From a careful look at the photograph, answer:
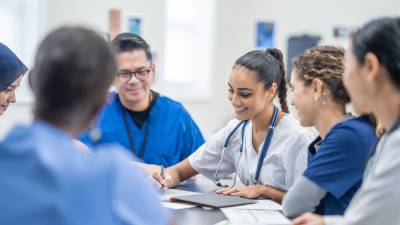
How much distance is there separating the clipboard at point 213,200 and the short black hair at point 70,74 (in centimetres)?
90

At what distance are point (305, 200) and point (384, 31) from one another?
59 cm

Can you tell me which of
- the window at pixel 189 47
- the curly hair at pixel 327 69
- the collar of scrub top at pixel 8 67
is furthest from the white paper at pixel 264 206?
the window at pixel 189 47

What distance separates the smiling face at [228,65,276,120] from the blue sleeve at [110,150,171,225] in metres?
1.13

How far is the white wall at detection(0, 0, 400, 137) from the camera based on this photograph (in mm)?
4371

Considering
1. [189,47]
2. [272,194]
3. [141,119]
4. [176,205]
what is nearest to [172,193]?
[176,205]

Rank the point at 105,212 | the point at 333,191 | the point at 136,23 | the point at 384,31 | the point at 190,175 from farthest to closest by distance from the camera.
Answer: the point at 136,23, the point at 190,175, the point at 333,191, the point at 384,31, the point at 105,212

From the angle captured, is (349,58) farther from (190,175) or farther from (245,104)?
(190,175)

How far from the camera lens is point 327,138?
165 cm

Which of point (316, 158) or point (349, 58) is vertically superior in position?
point (349, 58)

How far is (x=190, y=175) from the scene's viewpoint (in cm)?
234

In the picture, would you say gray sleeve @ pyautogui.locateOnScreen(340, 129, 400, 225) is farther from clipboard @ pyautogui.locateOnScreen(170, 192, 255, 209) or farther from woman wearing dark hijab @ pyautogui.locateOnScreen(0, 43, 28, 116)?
woman wearing dark hijab @ pyautogui.locateOnScreen(0, 43, 28, 116)

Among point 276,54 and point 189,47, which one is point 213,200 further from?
point 189,47

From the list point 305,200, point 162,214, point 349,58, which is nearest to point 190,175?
point 305,200

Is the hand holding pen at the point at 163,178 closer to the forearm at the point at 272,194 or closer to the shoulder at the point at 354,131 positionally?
the forearm at the point at 272,194
